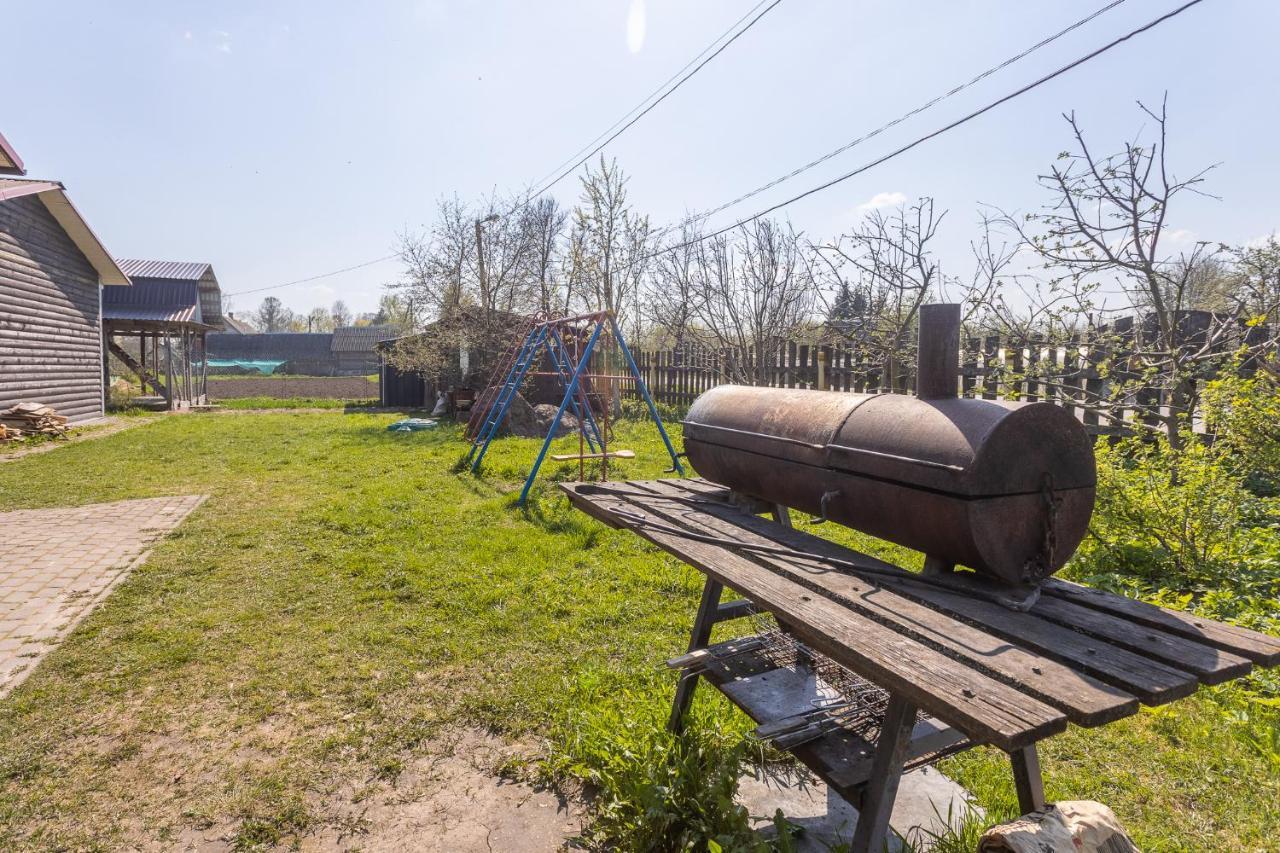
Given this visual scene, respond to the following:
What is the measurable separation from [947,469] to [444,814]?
2307mm

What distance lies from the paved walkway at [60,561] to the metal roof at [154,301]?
14755 mm

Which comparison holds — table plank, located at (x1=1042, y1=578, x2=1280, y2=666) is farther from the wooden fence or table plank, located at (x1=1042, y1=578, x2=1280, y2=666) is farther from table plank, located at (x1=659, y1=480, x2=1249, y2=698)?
the wooden fence

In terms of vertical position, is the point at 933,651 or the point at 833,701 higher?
the point at 933,651

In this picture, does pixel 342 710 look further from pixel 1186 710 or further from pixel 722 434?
pixel 1186 710

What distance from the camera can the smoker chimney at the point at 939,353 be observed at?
7.18ft

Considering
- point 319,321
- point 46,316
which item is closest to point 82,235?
point 46,316

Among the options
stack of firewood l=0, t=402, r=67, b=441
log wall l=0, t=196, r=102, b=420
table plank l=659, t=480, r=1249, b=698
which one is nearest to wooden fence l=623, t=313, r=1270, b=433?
table plank l=659, t=480, r=1249, b=698

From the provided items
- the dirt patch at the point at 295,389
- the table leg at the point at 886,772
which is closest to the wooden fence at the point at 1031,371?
the table leg at the point at 886,772

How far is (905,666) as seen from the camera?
1.40 meters

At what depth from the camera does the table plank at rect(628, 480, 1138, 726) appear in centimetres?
124

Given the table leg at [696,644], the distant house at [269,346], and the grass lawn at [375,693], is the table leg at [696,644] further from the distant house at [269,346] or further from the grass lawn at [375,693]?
the distant house at [269,346]

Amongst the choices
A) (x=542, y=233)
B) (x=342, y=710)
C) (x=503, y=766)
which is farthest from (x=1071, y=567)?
(x=542, y=233)

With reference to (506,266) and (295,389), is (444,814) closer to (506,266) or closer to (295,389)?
(506,266)

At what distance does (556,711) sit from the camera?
3279 mm
